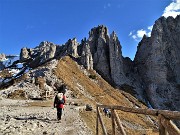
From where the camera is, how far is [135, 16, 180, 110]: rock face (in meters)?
134

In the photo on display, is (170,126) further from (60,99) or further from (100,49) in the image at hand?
(100,49)

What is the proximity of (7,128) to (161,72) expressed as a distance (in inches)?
5203

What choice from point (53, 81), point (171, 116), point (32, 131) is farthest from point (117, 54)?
point (171, 116)

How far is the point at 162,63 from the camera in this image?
146m

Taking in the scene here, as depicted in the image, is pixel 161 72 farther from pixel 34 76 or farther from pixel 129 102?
pixel 34 76

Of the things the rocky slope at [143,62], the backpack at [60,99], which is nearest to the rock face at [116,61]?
the rocky slope at [143,62]

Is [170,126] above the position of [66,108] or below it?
below

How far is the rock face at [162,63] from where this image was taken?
134 metres

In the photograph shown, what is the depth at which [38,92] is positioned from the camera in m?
63.8

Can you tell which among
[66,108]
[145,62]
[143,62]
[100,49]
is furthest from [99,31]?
[66,108]

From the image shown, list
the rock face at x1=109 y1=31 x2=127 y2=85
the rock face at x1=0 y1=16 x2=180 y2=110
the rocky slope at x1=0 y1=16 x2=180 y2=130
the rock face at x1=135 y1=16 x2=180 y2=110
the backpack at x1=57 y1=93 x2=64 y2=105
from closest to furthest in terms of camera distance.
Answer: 1. the backpack at x1=57 y1=93 x2=64 y2=105
2. the rock face at x1=135 y1=16 x2=180 y2=110
3. the rocky slope at x1=0 y1=16 x2=180 y2=130
4. the rock face at x1=0 y1=16 x2=180 y2=110
5. the rock face at x1=109 y1=31 x2=127 y2=85

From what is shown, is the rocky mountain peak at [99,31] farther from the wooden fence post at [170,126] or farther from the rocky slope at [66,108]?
the wooden fence post at [170,126]

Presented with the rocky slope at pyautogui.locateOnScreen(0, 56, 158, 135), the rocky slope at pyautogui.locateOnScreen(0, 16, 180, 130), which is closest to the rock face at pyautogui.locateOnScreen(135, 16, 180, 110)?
the rocky slope at pyautogui.locateOnScreen(0, 16, 180, 130)

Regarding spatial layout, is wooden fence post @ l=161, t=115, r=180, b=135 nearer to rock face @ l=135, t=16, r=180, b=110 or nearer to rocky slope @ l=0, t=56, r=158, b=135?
rocky slope @ l=0, t=56, r=158, b=135
